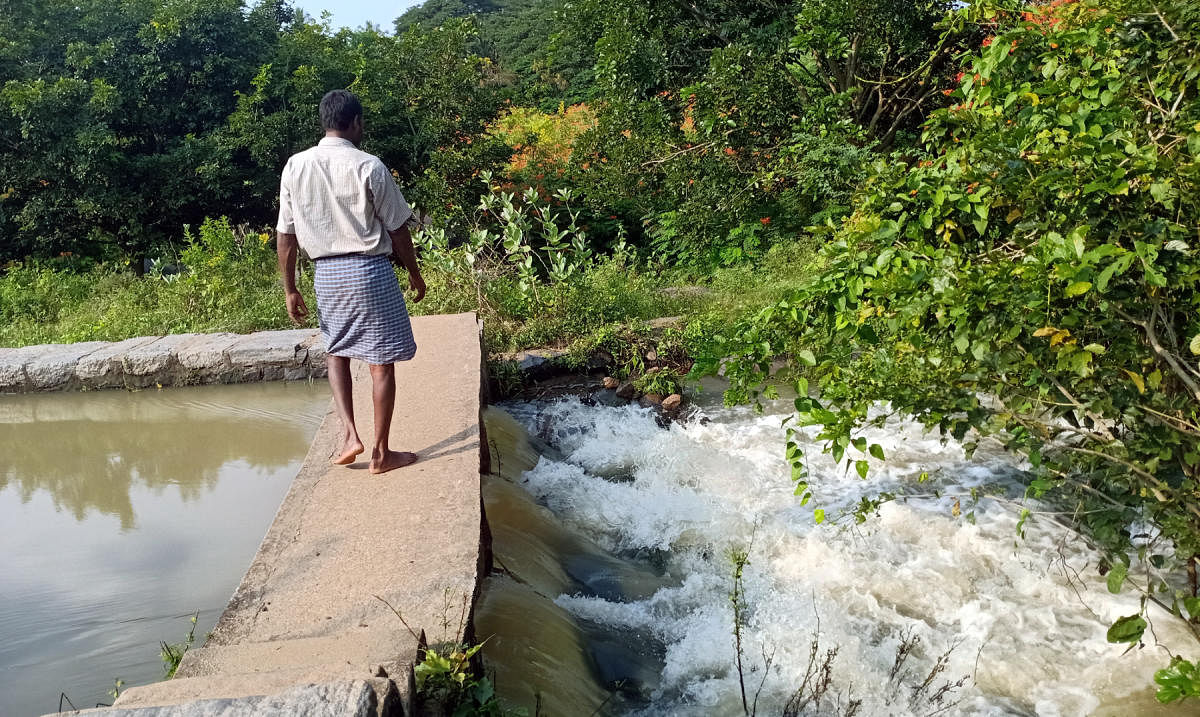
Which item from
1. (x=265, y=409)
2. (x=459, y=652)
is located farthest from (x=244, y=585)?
(x=265, y=409)

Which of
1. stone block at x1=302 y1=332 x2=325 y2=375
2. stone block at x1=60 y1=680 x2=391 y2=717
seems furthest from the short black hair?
stone block at x1=302 y1=332 x2=325 y2=375

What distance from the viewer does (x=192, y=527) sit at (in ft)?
14.3

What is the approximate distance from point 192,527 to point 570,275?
411 centimetres

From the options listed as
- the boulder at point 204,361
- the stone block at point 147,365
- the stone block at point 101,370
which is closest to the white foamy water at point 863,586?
the boulder at point 204,361

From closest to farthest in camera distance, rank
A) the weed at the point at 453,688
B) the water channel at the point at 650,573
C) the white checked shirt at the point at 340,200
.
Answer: the weed at the point at 453,688 < the water channel at the point at 650,573 < the white checked shirt at the point at 340,200

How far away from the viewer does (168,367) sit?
6.98 metres

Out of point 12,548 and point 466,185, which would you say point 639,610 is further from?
point 466,185

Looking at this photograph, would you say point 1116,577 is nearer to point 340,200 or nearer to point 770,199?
point 340,200

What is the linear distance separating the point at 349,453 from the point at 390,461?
0.21 meters

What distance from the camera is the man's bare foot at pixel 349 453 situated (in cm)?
396

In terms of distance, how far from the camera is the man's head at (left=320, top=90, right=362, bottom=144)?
12.1 ft

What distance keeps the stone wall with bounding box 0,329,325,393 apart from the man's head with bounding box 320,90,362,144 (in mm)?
3473

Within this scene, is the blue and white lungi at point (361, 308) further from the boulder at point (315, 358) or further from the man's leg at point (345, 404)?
the boulder at point (315, 358)

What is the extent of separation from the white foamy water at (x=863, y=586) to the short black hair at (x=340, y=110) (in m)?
2.21
